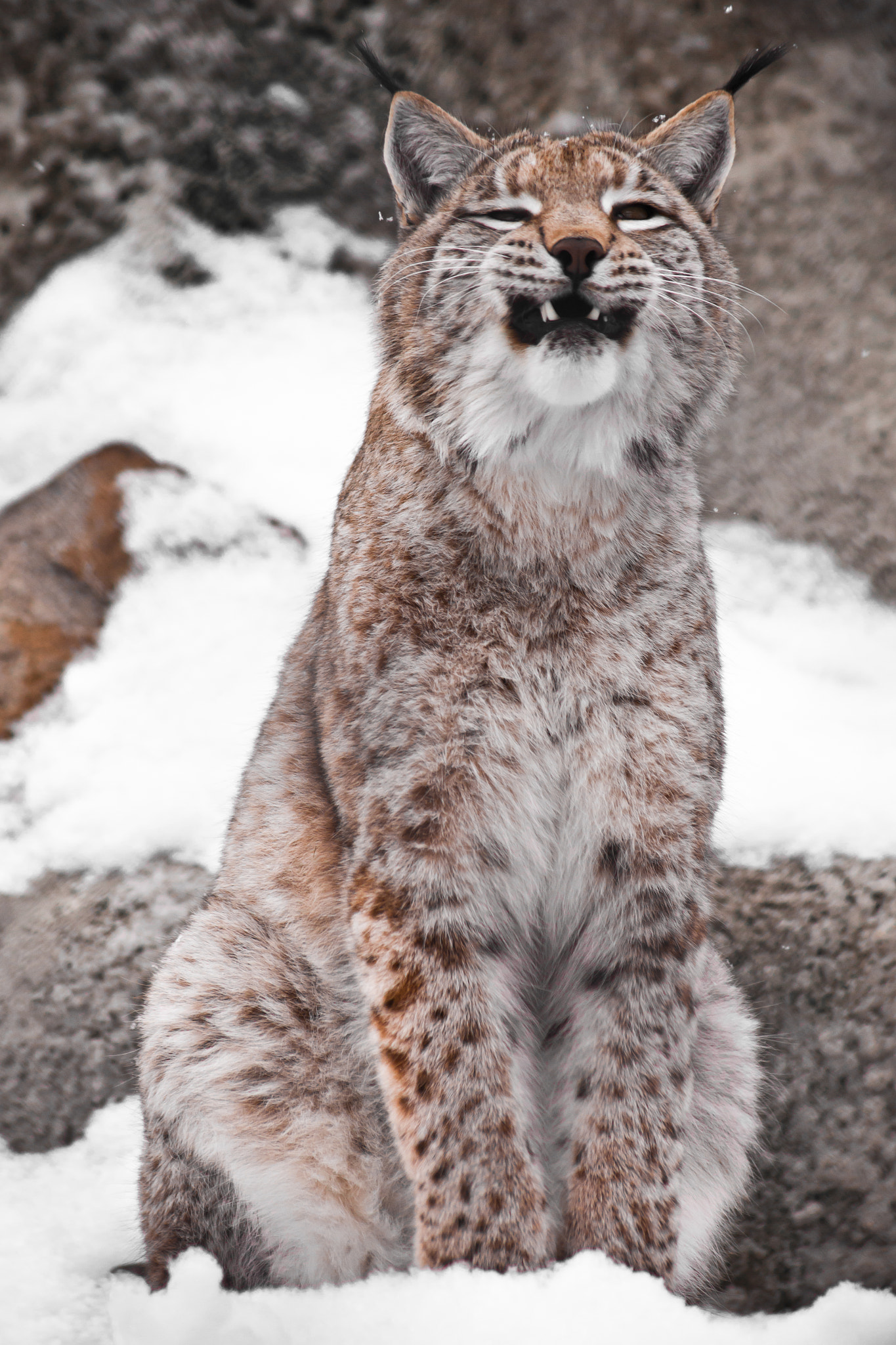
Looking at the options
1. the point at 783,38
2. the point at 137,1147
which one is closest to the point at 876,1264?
the point at 137,1147

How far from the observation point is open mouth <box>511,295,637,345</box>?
89.2 inches

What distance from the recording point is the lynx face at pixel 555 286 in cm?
228

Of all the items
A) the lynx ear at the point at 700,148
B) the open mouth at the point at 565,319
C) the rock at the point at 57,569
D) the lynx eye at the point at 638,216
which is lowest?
the rock at the point at 57,569

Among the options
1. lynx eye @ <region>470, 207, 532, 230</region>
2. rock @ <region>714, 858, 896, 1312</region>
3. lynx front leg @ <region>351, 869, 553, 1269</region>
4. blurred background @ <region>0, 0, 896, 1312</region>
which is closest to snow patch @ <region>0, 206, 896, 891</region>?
blurred background @ <region>0, 0, 896, 1312</region>

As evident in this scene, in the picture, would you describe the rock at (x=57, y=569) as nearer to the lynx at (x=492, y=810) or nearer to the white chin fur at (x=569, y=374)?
the lynx at (x=492, y=810)

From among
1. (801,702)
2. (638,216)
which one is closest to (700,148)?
(638,216)

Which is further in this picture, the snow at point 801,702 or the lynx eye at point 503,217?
the snow at point 801,702

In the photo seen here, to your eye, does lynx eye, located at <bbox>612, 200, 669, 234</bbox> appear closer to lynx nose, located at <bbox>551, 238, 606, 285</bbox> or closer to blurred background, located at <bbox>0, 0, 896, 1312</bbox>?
lynx nose, located at <bbox>551, 238, 606, 285</bbox>

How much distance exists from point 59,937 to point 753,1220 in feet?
8.18

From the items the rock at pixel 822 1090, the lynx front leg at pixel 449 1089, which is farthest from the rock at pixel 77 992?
the rock at pixel 822 1090

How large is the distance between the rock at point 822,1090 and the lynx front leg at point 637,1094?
1.27 metres

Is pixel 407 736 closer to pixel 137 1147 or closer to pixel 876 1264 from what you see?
pixel 137 1147

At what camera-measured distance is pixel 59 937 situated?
398 cm

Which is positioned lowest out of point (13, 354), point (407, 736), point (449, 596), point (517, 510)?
point (407, 736)
